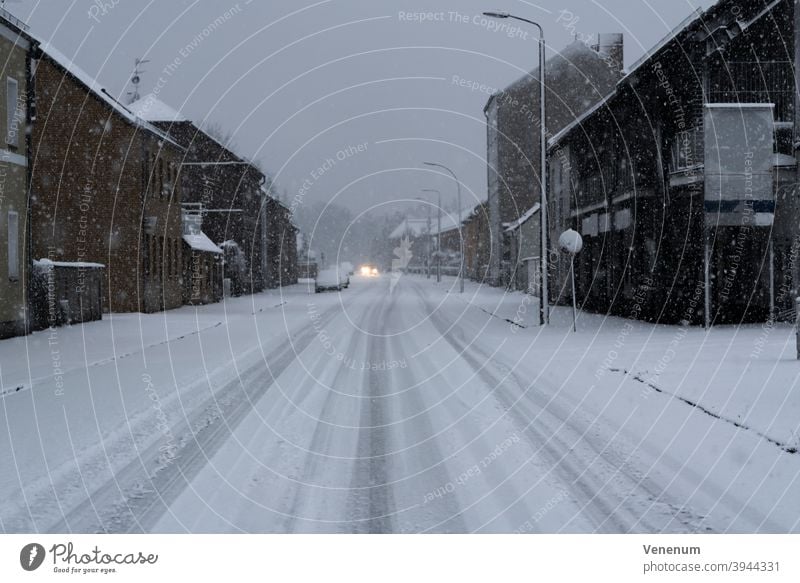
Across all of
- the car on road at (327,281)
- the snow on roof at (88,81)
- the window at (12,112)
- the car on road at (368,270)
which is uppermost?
the snow on roof at (88,81)

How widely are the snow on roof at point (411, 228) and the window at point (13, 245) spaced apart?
122 metres

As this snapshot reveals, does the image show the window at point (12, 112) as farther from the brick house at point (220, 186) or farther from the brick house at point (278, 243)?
the brick house at point (278, 243)

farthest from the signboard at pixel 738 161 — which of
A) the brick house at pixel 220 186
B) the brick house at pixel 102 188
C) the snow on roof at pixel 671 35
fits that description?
the brick house at pixel 220 186

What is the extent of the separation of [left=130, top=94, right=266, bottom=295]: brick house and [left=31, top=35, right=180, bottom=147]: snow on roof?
9.51 m

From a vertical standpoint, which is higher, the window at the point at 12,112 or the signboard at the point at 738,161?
the window at the point at 12,112

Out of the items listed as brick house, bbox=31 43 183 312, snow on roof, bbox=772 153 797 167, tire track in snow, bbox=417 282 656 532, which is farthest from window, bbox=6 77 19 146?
snow on roof, bbox=772 153 797 167

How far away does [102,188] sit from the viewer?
2936 cm

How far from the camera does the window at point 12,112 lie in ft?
64.7

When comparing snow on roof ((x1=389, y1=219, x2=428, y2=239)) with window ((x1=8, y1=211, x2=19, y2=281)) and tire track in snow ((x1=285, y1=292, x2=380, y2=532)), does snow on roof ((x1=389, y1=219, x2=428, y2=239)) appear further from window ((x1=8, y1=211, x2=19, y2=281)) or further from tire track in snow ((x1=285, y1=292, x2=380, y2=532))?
tire track in snow ((x1=285, y1=292, x2=380, y2=532))

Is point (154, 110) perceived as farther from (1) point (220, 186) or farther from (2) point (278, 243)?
(2) point (278, 243)

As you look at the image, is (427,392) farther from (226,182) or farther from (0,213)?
(226,182)

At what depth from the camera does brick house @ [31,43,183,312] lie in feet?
82.1

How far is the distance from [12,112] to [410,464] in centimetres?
1806
